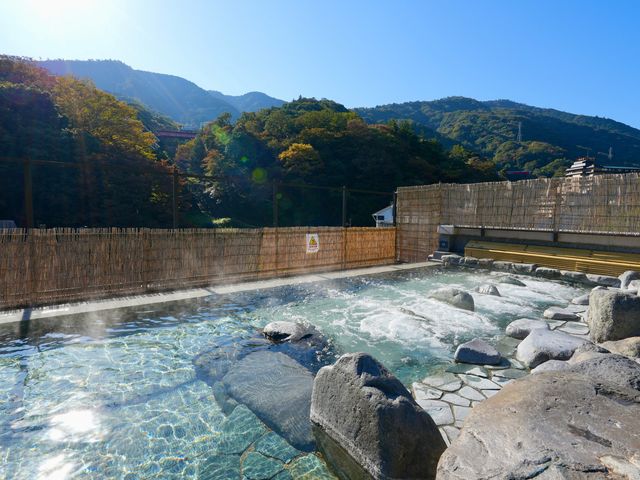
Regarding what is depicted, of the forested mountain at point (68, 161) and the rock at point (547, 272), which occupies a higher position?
the forested mountain at point (68, 161)

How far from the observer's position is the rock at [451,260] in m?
10.9

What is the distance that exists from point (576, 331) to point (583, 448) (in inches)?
158

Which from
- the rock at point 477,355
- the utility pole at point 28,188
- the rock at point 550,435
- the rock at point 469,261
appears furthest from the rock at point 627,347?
the utility pole at point 28,188

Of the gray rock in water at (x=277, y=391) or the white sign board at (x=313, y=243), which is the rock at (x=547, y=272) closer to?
the white sign board at (x=313, y=243)

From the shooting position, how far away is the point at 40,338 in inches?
175

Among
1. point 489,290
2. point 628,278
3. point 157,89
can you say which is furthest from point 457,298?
point 157,89

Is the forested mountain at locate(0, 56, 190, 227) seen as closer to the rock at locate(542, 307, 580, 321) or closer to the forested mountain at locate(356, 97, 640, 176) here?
the rock at locate(542, 307, 580, 321)

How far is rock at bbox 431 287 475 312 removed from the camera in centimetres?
619

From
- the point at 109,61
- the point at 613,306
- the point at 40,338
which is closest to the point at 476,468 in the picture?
the point at 613,306

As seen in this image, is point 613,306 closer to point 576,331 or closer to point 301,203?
point 576,331

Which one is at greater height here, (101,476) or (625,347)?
(625,347)

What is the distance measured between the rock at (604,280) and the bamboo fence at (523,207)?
1.05 m

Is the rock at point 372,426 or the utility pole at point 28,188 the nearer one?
the rock at point 372,426

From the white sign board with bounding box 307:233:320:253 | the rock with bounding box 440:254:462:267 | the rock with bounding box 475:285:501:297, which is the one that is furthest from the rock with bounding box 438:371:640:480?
the rock with bounding box 440:254:462:267
